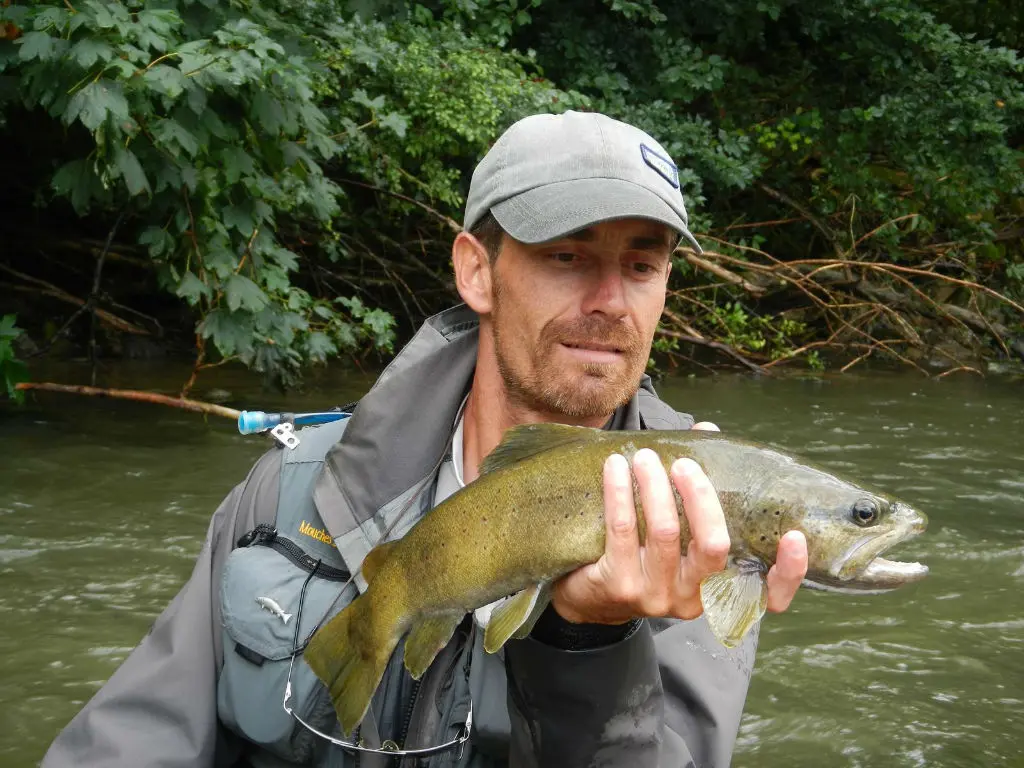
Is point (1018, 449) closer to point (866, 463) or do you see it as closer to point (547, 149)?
point (866, 463)

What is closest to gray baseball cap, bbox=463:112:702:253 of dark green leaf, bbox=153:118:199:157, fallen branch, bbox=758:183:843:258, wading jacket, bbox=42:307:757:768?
wading jacket, bbox=42:307:757:768

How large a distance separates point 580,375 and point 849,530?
2.67 feet

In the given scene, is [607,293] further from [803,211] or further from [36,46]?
[803,211]

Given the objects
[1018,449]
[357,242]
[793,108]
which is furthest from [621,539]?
[793,108]

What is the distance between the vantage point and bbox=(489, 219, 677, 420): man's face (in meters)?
2.47

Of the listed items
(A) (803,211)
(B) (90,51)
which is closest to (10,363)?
(B) (90,51)

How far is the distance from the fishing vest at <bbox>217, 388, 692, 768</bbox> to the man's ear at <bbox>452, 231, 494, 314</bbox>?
53 cm

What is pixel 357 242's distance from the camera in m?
10.2

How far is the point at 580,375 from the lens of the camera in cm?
251

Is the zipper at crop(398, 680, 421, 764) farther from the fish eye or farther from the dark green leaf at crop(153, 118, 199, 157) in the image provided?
the dark green leaf at crop(153, 118, 199, 157)

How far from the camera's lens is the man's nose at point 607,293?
2.45 m

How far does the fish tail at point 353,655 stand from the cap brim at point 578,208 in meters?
0.88

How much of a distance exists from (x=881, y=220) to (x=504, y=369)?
11.8 m

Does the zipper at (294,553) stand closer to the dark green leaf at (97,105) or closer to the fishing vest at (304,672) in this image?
the fishing vest at (304,672)
